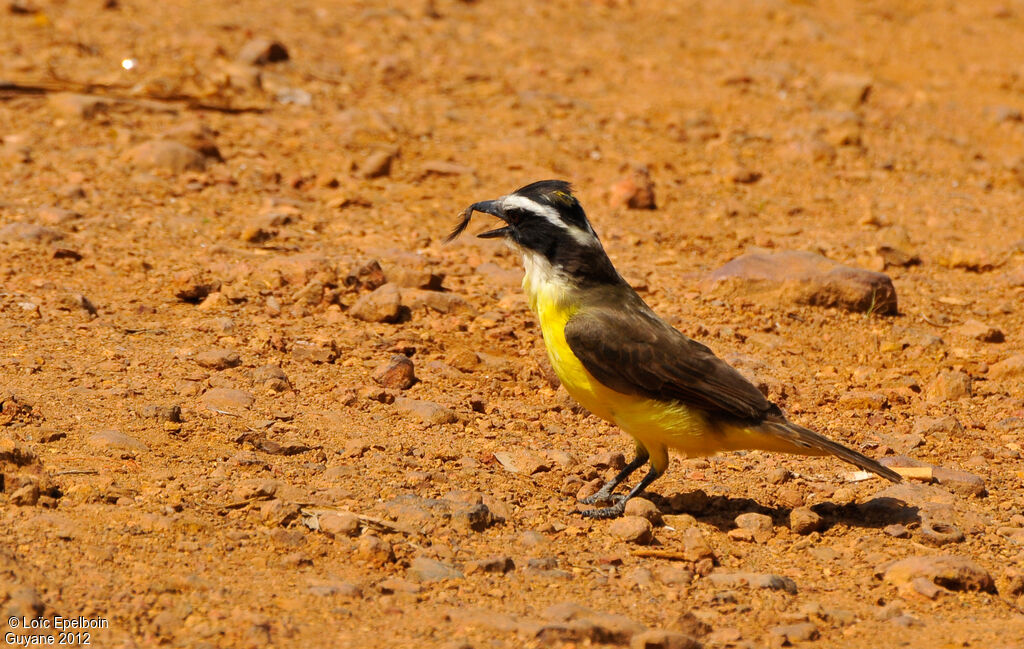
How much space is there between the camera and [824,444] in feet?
20.8

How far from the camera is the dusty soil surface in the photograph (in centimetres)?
548

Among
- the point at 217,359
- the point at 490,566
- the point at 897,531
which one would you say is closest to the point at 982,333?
the point at 897,531

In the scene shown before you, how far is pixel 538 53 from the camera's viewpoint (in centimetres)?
1484

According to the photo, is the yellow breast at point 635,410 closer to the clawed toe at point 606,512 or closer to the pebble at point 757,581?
the clawed toe at point 606,512

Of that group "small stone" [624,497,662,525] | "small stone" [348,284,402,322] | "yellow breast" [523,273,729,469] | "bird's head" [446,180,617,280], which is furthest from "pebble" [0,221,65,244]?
"small stone" [624,497,662,525]

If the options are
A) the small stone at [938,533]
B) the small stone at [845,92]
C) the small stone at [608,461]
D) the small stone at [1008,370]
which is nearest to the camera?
the small stone at [938,533]

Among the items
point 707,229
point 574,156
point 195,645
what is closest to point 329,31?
point 574,156

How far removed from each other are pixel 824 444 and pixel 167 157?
663 cm

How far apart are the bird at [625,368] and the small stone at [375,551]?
1247mm

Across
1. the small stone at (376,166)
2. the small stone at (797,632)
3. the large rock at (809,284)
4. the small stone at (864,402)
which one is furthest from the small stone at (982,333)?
the small stone at (376,166)

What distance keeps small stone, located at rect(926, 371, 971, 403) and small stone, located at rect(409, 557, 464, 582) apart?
13.3 feet

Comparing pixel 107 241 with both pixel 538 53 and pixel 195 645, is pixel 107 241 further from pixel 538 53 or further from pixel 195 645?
pixel 538 53

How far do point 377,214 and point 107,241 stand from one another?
227 centimetres

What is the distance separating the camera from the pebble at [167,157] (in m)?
10.8
